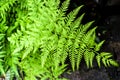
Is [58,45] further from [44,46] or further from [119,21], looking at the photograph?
[119,21]

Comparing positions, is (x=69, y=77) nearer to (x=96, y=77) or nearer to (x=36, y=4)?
(x=96, y=77)

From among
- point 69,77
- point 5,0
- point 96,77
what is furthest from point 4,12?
point 96,77

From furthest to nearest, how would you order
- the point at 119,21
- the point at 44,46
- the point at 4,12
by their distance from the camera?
1. the point at 119,21
2. the point at 4,12
3. the point at 44,46

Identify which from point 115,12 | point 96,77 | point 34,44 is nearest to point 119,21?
point 115,12

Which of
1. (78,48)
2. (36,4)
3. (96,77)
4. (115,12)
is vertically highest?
(36,4)

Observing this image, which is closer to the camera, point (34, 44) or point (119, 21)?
point (34, 44)

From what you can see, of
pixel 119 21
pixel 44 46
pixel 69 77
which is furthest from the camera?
pixel 119 21

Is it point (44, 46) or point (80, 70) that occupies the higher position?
point (44, 46)
